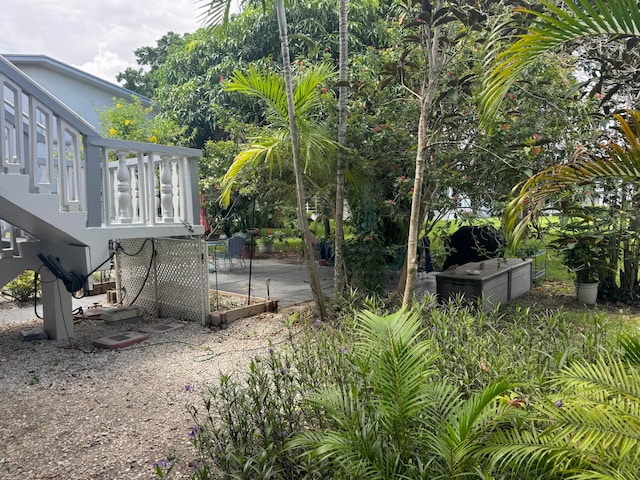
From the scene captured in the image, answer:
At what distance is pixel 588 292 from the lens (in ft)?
21.1

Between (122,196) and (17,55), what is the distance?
35.6 ft

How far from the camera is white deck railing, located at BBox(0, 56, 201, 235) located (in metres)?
3.57

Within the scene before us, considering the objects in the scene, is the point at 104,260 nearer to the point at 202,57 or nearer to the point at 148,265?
the point at 148,265

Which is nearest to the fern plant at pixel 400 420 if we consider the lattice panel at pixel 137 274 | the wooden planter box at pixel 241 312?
the wooden planter box at pixel 241 312

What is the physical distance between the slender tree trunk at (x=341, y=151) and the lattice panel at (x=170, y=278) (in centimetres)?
157

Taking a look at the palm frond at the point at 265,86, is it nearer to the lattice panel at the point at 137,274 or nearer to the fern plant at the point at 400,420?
the lattice panel at the point at 137,274

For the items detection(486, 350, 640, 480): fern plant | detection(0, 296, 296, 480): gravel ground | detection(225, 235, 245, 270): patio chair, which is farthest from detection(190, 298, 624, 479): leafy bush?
detection(225, 235, 245, 270): patio chair

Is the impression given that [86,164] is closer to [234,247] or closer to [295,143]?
[295,143]

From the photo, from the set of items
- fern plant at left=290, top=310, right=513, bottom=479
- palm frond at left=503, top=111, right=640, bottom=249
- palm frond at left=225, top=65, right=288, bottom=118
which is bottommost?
fern plant at left=290, top=310, right=513, bottom=479

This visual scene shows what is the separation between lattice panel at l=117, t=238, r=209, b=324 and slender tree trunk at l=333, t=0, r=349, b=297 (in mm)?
1573

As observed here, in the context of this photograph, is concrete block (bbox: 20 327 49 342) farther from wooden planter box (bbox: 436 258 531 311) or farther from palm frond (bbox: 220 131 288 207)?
wooden planter box (bbox: 436 258 531 311)

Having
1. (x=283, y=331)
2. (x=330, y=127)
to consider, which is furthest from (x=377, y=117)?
(x=283, y=331)

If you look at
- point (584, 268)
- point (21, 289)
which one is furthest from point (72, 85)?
point (584, 268)

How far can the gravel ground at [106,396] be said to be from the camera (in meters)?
2.68
